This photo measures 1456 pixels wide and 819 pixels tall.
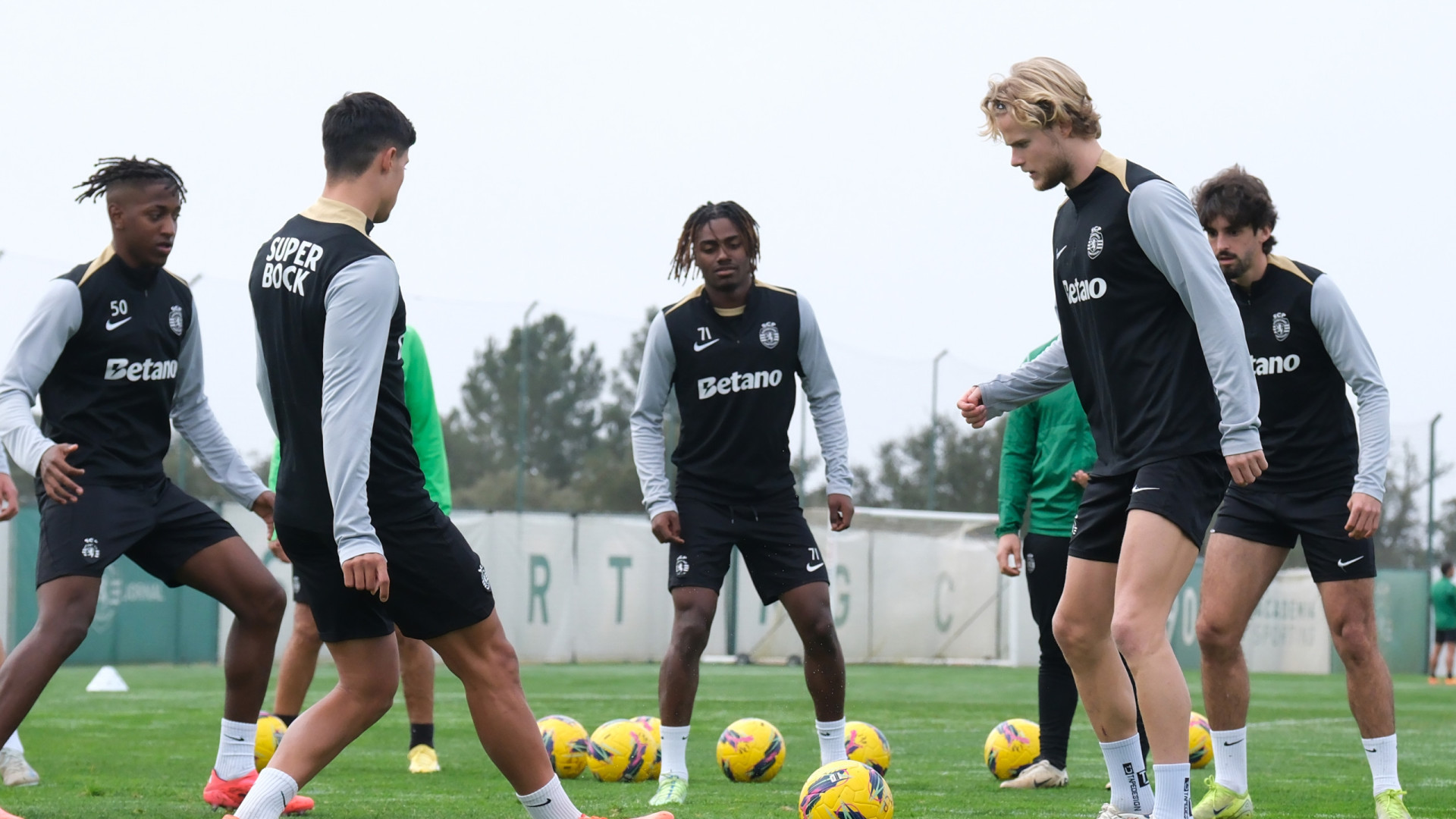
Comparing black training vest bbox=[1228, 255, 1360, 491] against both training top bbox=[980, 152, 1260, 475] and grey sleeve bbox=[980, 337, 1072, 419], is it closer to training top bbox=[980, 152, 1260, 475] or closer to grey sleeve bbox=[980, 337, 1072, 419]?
grey sleeve bbox=[980, 337, 1072, 419]

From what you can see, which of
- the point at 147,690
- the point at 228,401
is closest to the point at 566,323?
the point at 228,401

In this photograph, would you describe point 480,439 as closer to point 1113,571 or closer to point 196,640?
point 196,640

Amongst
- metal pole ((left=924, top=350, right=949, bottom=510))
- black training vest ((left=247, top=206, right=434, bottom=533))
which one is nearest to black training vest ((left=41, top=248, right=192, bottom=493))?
black training vest ((left=247, top=206, right=434, bottom=533))

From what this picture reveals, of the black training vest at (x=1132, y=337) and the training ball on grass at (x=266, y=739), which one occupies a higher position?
the black training vest at (x=1132, y=337)

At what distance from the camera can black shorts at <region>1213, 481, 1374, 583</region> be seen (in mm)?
5711

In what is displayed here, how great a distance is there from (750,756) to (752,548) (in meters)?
1.08

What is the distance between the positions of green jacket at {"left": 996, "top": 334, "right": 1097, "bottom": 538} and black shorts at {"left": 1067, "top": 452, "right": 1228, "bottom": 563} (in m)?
2.31

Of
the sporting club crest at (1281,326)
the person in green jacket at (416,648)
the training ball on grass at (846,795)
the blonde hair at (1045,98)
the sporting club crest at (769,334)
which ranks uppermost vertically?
the blonde hair at (1045,98)

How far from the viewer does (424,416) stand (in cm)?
725

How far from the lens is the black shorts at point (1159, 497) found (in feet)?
14.9

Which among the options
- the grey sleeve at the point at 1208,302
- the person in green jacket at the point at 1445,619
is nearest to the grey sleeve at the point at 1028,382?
the grey sleeve at the point at 1208,302

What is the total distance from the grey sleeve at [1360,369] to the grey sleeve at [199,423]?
13.3ft

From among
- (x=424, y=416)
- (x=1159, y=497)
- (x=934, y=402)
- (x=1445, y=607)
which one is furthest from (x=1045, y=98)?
(x=1445, y=607)

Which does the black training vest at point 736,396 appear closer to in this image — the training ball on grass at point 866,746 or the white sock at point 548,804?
the training ball on grass at point 866,746
